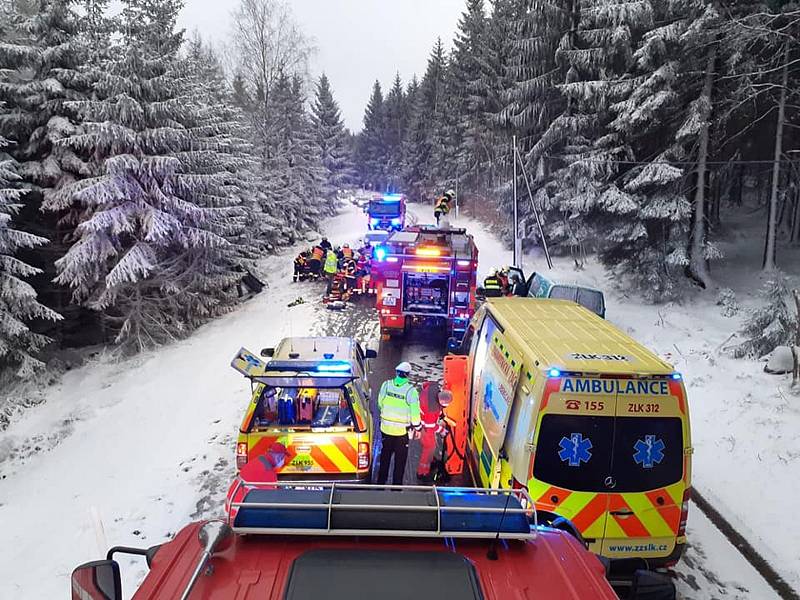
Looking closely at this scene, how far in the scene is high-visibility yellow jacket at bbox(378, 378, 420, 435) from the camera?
7.21 metres

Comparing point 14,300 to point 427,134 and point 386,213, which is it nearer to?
point 386,213

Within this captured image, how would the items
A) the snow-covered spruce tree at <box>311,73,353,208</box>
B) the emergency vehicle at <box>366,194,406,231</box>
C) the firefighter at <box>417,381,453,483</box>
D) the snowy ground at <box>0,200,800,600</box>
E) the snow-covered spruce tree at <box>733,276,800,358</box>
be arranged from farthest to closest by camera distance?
the snow-covered spruce tree at <box>311,73,353,208</box> < the emergency vehicle at <box>366,194,406,231</box> < the snow-covered spruce tree at <box>733,276,800,358</box> < the firefighter at <box>417,381,453,483</box> < the snowy ground at <box>0,200,800,600</box>

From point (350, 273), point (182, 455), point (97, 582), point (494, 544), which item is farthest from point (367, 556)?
point (350, 273)

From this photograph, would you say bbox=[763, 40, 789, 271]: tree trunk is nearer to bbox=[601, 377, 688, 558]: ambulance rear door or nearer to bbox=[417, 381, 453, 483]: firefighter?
bbox=[417, 381, 453, 483]: firefighter

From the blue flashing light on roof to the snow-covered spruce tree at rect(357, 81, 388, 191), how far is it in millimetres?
70853

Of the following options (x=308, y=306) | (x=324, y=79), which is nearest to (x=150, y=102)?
(x=308, y=306)

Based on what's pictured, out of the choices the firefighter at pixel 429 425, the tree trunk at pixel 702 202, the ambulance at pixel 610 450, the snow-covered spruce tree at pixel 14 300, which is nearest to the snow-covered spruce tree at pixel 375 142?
the tree trunk at pixel 702 202

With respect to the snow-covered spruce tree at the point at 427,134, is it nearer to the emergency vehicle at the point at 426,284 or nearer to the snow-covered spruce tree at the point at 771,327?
the emergency vehicle at the point at 426,284

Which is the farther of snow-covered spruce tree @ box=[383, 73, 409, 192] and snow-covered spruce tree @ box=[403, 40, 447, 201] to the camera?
snow-covered spruce tree @ box=[383, 73, 409, 192]

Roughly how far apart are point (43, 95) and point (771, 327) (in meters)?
19.5

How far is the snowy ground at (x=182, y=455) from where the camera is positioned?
674 centimetres

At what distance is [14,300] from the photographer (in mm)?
12844

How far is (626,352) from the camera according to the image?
5.50 meters

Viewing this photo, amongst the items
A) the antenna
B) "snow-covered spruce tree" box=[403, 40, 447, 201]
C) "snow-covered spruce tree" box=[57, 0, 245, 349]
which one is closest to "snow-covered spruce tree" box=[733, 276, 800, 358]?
the antenna
